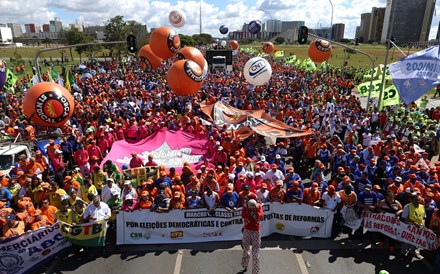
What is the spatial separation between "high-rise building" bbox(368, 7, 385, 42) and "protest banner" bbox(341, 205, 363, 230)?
618 feet

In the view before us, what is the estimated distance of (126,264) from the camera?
23.9 feet

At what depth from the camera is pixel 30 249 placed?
6949 millimetres

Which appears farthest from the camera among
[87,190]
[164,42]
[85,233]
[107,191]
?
[164,42]

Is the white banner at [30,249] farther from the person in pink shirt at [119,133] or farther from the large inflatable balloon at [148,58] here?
the large inflatable balloon at [148,58]

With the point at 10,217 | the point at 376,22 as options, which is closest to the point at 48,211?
the point at 10,217

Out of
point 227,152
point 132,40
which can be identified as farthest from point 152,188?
point 132,40

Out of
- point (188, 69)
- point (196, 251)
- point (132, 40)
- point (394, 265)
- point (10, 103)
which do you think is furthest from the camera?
point (10, 103)

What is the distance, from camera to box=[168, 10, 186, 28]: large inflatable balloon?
30.0 meters

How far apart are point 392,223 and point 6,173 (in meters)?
10.4

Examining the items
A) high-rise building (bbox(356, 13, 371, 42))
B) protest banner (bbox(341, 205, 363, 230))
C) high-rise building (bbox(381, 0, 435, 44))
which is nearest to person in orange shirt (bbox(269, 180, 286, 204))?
protest banner (bbox(341, 205, 363, 230))

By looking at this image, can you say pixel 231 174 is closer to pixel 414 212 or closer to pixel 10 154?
pixel 414 212

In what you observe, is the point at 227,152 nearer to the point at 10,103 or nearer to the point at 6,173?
the point at 6,173

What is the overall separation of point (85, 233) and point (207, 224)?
2.73 meters

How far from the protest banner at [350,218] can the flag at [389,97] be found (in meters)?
10.1
